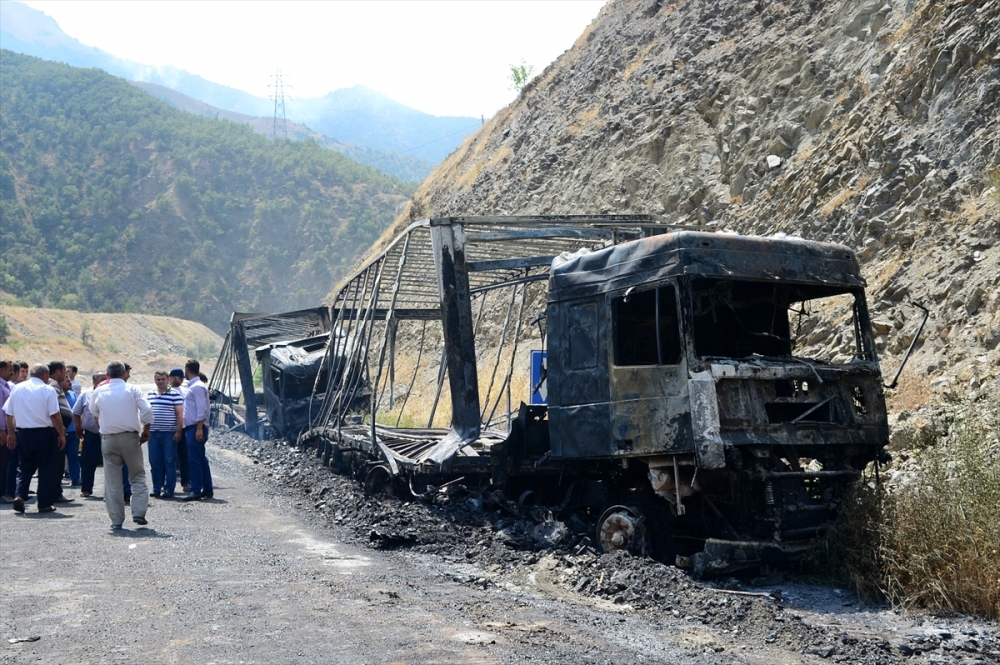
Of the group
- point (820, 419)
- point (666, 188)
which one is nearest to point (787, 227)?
point (666, 188)

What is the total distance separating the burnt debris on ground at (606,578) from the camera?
230 inches

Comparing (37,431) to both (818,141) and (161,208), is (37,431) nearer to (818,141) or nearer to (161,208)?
(818,141)

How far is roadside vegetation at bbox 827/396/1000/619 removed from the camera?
21.1 feet

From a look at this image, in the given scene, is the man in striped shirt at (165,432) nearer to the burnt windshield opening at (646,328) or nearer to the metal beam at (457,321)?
the metal beam at (457,321)

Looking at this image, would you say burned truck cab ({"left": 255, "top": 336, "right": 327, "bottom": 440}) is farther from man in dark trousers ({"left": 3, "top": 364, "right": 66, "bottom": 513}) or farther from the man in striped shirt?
man in dark trousers ({"left": 3, "top": 364, "right": 66, "bottom": 513})

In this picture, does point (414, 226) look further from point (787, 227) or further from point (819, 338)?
point (787, 227)

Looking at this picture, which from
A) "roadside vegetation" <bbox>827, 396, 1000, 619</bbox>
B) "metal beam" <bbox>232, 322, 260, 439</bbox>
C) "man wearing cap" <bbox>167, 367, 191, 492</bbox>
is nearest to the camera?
"roadside vegetation" <bbox>827, 396, 1000, 619</bbox>

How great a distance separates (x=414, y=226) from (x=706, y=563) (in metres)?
6.27

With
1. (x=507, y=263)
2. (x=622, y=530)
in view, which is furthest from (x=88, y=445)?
(x=622, y=530)

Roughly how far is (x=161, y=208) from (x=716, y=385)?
3989 inches

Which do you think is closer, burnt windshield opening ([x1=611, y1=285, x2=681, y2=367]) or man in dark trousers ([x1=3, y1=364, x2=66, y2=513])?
burnt windshield opening ([x1=611, y1=285, x2=681, y2=367])

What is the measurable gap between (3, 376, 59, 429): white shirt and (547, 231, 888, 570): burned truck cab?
21.2ft

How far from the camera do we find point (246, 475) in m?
17.2

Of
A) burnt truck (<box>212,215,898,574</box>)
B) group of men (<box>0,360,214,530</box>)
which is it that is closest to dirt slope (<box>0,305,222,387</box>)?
group of men (<box>0,360,214,530</box>)
